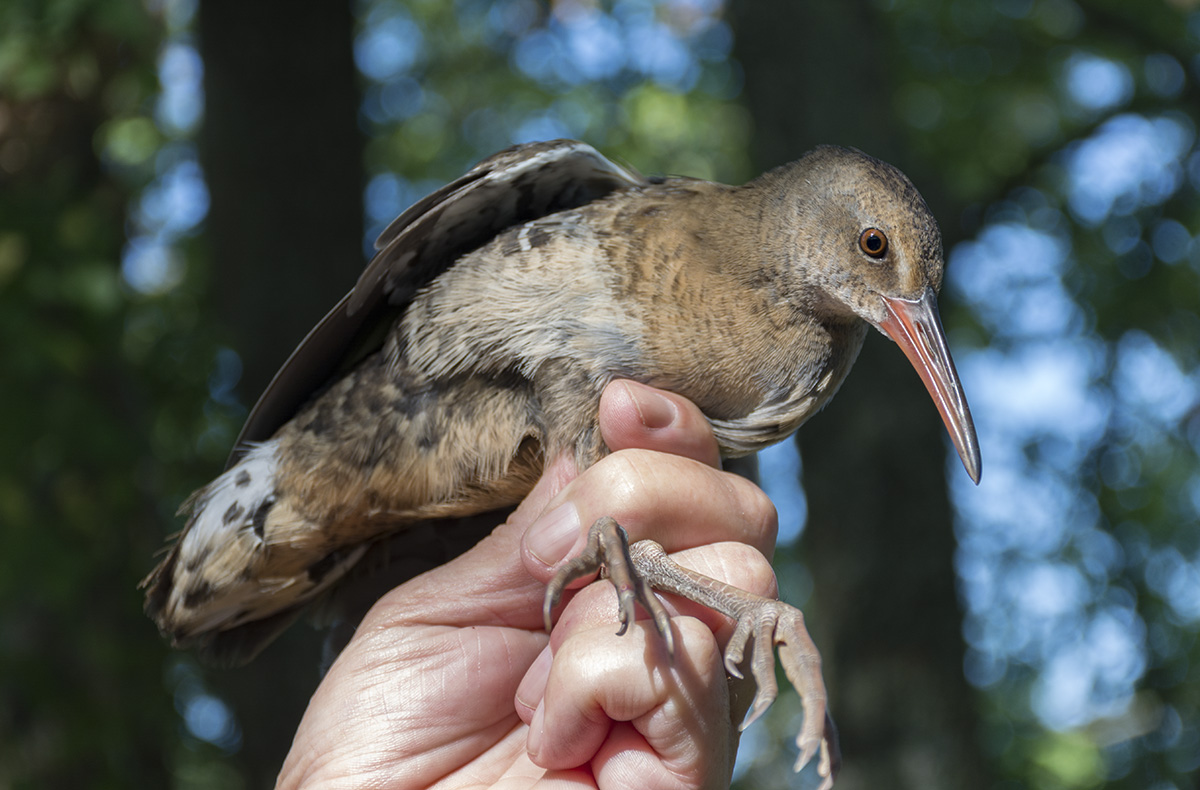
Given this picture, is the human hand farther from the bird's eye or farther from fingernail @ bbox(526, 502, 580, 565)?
the bird's eye

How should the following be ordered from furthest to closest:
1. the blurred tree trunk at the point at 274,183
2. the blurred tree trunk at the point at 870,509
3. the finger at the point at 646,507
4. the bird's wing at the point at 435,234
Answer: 1. the blurred tree trunk at the point at 274,183
2. the blurred tree trunk at the point at 870,509
3. the bird's wing at the point at 435,234
4. the finger at the point at 646,507

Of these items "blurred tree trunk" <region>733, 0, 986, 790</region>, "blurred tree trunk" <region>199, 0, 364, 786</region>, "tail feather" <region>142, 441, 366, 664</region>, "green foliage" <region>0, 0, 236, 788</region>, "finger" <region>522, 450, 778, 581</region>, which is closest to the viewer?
"finger" <region>522, 450, 778, 581</region>

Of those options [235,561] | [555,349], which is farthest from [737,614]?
[235,561]

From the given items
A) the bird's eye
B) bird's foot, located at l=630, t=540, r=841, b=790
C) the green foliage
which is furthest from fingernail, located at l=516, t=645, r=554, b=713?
the green foliage

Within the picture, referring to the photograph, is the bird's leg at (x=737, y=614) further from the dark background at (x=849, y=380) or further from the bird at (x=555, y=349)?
the dark background at (x=849, y=380)

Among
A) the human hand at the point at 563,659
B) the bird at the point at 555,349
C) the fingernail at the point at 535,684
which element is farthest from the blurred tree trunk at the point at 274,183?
the fingernail at the point at 535,684

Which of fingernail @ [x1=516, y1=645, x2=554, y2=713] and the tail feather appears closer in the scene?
fingernail @ [x1=516, y1=645, x2=554, y2=713]
